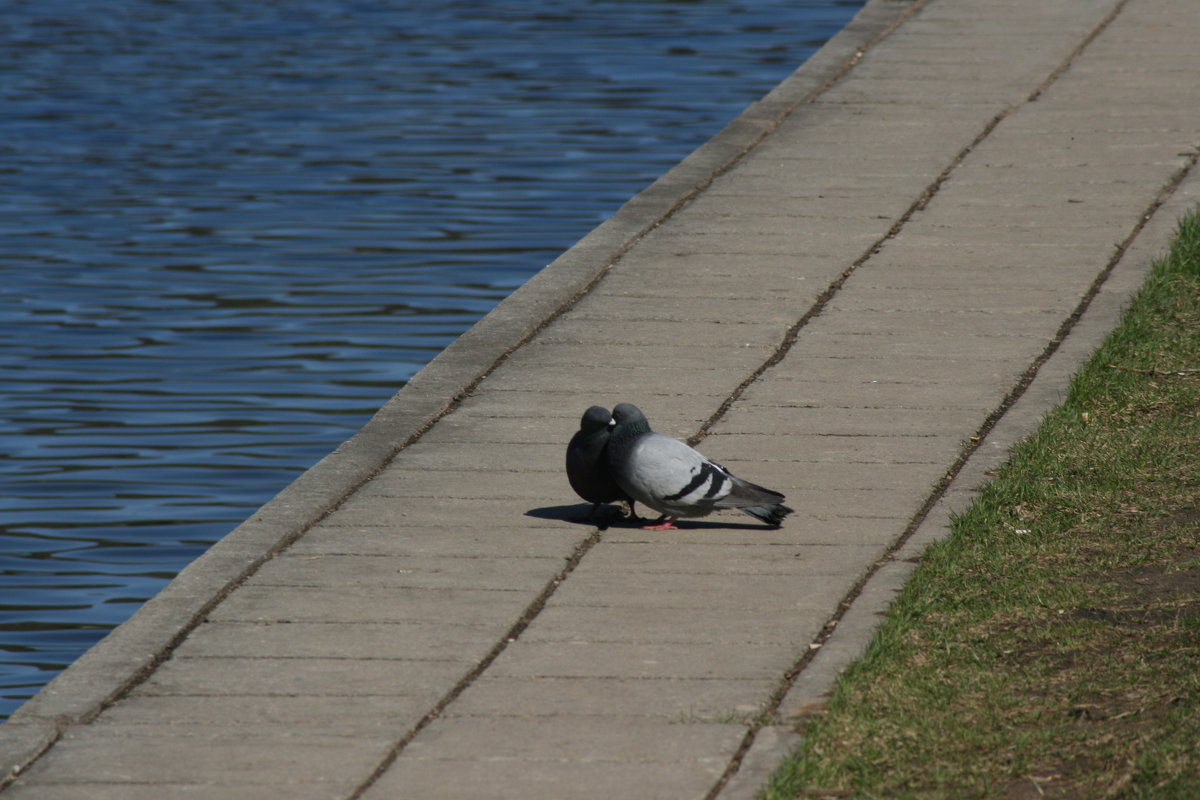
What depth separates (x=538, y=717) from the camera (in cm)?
443

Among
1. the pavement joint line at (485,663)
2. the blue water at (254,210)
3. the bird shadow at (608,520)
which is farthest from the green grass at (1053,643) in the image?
the blue water at (254,210)

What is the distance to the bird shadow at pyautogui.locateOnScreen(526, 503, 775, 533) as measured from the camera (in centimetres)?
567

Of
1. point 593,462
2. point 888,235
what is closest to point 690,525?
point 593,462

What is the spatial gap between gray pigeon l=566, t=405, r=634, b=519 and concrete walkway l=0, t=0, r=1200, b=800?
0.39 ft

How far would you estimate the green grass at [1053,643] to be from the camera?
409cm

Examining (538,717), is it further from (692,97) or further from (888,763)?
(692,97)

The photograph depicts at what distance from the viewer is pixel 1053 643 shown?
15.4ft

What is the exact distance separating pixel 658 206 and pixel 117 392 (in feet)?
8.84

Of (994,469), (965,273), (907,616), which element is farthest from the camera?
(965,273)

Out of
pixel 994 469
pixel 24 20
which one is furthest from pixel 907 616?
pixel 24 20

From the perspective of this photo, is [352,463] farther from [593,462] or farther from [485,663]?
[485,663]

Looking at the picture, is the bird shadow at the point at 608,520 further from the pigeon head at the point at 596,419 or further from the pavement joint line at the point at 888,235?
the pavement joint line at the point at 888,235

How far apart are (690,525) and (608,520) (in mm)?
237

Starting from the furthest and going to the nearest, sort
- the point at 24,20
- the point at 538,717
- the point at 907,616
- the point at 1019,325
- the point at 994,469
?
the point at 24,20 → the point at 1019,325 → the point at 994,469 → the point at 907,616 → the point at 538,717
